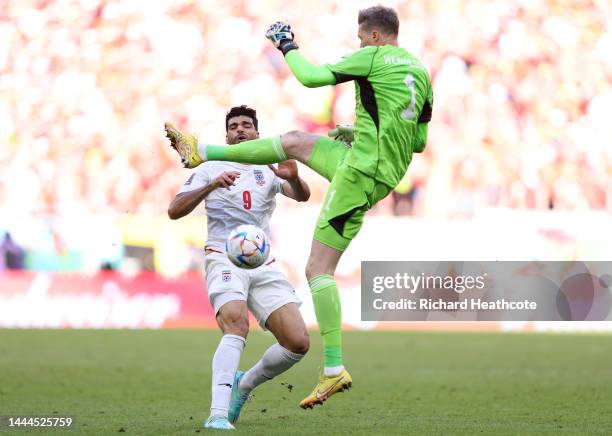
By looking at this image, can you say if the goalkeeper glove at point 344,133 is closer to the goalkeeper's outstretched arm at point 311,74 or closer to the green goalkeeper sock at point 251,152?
the green goalkeeper sock at point 251,152

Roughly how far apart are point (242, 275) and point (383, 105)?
1733mm

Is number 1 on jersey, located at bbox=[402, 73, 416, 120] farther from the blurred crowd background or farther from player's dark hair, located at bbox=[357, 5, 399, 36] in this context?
the blurred crowd background

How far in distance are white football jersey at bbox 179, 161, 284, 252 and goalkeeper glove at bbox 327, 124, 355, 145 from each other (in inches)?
42.8

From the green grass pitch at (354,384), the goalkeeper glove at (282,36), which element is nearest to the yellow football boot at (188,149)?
the goalkeeper glove at (282,36)

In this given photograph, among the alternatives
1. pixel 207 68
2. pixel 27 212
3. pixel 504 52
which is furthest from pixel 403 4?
pixel 27 212

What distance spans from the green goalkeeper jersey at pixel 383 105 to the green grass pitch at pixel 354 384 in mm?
1760

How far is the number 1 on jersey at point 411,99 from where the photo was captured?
20.5 feet

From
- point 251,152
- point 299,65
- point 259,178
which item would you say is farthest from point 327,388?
point 259,178

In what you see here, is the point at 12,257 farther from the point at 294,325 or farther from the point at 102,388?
the point at 294,325

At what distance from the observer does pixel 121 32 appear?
76.4ft

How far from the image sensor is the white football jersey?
744cm

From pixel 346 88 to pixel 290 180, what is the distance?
15236 mm

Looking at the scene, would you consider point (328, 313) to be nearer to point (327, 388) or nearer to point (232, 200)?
point (327, 388)

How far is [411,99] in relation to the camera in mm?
6270
